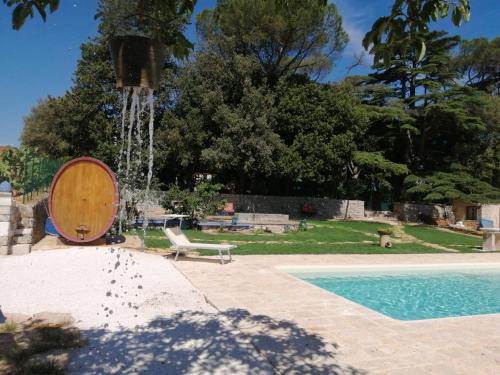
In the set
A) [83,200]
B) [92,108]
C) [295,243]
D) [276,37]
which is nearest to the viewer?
[83,200]

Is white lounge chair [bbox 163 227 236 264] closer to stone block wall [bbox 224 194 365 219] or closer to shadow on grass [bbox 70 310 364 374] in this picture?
shadow on grass [bbox 70 310 364 374]

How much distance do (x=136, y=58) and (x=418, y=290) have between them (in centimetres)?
942

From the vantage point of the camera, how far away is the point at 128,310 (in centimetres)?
626

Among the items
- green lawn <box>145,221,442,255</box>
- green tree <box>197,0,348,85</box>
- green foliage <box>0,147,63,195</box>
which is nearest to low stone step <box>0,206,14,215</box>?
green foliage <box>0,147,63,195</box>

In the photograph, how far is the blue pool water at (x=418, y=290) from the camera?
8.78 m

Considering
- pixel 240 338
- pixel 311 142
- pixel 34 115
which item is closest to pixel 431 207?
pixel 311 142

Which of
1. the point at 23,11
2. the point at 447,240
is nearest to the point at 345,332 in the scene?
the point at 23,11

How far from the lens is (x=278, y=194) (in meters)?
35.0

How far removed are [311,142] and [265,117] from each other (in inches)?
138

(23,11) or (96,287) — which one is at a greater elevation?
(23,11)

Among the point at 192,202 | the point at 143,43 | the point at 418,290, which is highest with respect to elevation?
the point at 143,43

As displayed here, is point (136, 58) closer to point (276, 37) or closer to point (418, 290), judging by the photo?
point (418, 290)

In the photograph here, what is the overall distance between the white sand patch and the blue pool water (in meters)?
3.90

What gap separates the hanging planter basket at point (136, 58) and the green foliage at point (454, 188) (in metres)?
29.5
